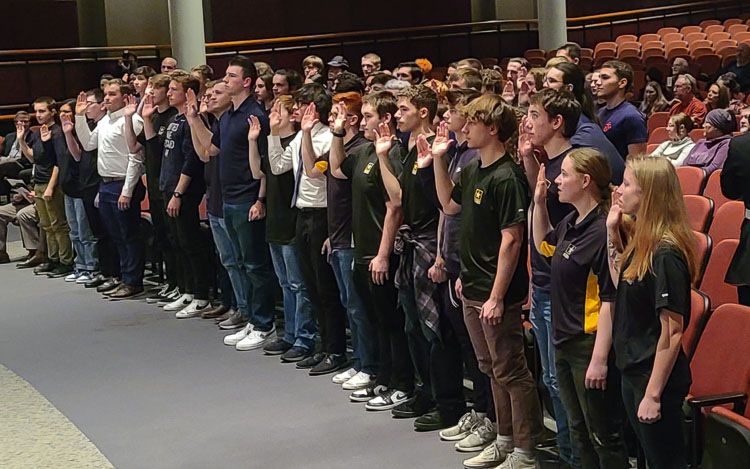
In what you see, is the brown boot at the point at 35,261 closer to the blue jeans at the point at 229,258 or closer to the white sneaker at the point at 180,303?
the white sneaker at the point at 180,303

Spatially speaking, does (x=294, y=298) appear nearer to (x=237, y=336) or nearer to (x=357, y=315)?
(x=237, y=336)

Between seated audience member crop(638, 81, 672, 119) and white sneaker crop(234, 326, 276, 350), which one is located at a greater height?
seated audience member crop(638, 81, 672, 119)

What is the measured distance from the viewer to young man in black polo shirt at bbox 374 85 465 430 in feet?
15.9

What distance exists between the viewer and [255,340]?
6.57 m

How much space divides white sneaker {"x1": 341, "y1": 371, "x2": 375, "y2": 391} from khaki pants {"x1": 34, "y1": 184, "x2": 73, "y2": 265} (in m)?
4.36

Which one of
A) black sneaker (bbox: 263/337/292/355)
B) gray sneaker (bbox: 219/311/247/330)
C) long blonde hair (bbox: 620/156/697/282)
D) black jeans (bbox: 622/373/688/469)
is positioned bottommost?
black sneaker (bbox: 263/337/292/355)

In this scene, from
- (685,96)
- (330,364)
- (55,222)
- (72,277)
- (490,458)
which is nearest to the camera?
(490,458)

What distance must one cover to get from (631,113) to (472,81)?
0.87 m

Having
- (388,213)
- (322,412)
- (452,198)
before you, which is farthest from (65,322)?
(452,198)

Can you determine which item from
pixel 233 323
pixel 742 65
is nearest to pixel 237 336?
pixel 233 323

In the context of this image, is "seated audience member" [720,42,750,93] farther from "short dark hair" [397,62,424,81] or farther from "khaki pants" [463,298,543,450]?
"khaki pants" [463,298,543,450]

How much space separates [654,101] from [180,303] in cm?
489

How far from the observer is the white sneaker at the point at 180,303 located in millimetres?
7660

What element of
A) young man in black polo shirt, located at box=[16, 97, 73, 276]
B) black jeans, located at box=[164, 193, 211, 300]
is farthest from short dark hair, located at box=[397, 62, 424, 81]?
young man in black polo shirt, located at box=[16, 97, 73, 276]
